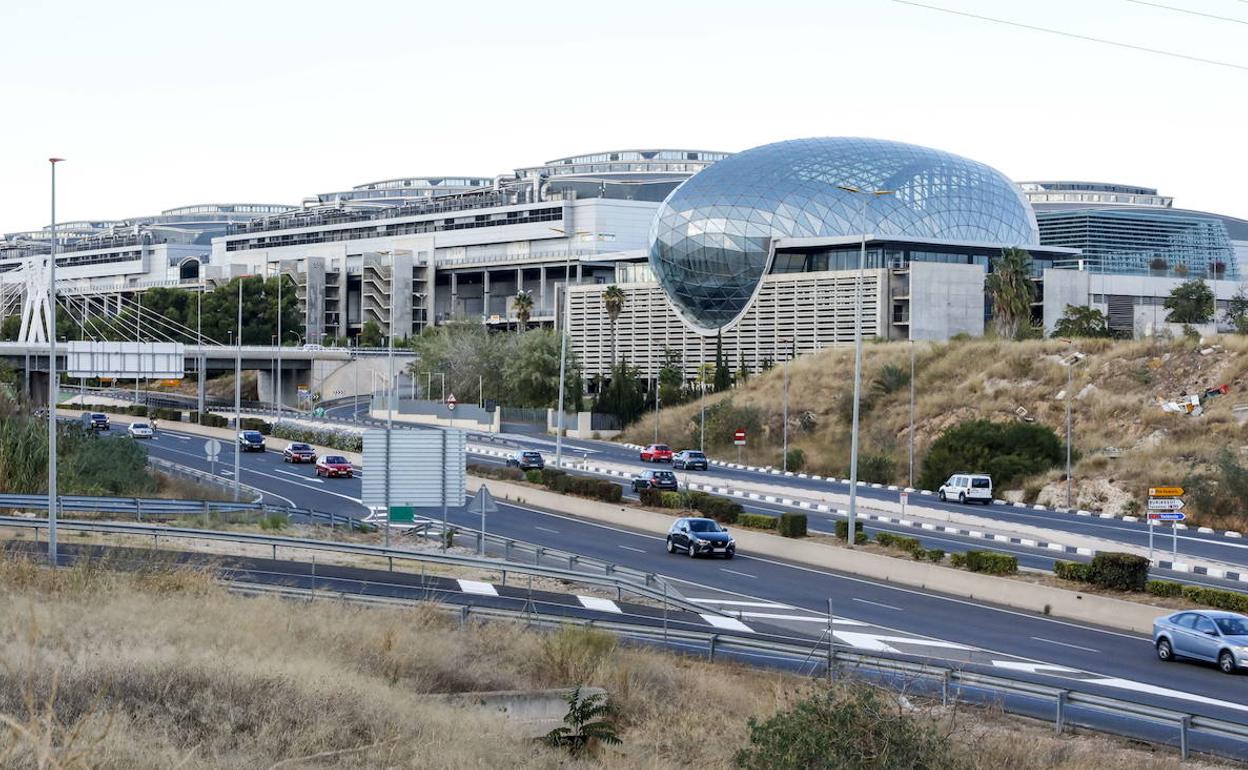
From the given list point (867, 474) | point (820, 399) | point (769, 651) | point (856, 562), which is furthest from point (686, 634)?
point (820, 399)

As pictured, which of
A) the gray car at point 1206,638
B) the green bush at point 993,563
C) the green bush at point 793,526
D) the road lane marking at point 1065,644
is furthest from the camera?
the green bush at point 793,526

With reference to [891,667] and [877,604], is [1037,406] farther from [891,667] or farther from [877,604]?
[891,667]

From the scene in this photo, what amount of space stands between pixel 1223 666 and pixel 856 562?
49.1 feet

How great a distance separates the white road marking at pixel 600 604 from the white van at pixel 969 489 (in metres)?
32.5

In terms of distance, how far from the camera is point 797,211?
11106 centimetres

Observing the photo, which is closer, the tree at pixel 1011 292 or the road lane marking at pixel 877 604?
the road lane marking at pixel 877 604

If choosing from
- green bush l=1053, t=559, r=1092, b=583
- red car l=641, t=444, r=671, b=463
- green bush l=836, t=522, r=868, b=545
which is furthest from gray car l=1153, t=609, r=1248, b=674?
red car l=641, t=444, r=671, b=463

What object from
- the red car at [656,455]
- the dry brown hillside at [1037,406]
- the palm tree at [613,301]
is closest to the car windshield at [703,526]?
the dry brown hillside at [1037,406]

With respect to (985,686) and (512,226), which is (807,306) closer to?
(512,226)

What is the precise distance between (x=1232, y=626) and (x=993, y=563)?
9.86 m

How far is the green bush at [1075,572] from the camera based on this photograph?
3541 cm

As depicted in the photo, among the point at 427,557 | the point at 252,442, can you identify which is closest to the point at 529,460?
the point at 252,442

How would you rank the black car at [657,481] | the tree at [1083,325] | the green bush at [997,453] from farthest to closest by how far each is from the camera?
the tree at [1083,325] < the green bush at [997,453] < the black car at [657,481]

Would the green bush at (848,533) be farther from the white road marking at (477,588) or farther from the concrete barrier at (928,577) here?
the white road marking at (477,588)
